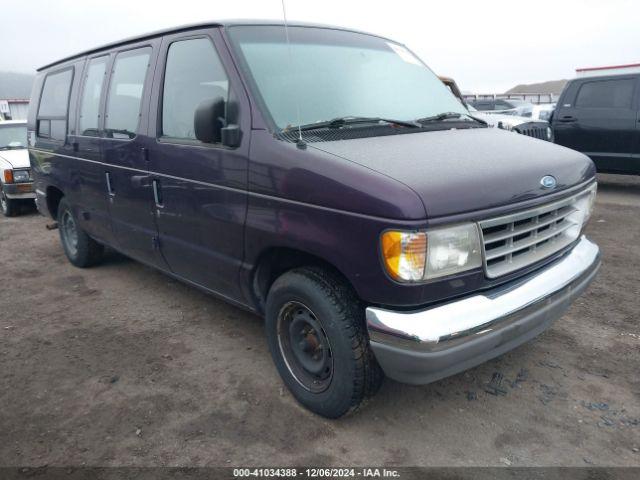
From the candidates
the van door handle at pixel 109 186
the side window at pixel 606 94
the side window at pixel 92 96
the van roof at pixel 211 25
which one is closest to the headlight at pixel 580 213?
the van roof at pixel 211 25

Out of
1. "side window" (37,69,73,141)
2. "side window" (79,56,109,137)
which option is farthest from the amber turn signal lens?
"side window" (37,69,73,141)

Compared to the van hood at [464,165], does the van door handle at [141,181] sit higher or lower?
lower

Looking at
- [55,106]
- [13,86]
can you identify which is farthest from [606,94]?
[13,86]

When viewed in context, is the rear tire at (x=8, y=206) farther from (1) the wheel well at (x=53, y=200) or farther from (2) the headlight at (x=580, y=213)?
(2) the headlight at (x=580, y=213)

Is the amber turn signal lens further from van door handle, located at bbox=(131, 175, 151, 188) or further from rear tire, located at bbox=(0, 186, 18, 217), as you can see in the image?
rear tire, located at bbox=(0, 186, 18, 217)

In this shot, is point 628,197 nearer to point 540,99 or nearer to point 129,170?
point 129,170

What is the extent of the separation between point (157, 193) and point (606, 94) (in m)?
7.99

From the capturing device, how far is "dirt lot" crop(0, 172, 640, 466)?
2580 mm

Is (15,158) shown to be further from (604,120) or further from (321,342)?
(604,120)

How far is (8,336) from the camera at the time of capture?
13.1ft

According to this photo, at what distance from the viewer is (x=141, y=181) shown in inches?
147

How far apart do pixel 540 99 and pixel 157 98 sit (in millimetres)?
30766

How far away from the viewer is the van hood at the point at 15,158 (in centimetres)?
826

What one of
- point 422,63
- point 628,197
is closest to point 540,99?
point 628,197
